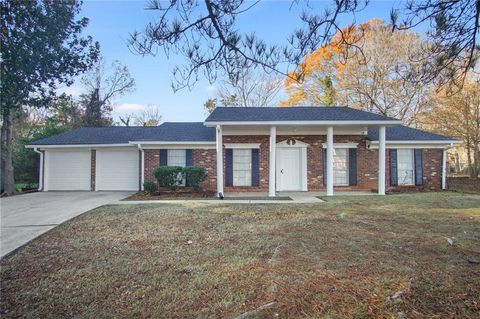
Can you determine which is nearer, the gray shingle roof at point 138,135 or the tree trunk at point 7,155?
the tree trunk at point 7,155

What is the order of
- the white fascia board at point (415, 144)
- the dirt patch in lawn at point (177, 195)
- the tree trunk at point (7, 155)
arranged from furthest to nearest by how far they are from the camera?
the white fascia board at point (415, 144), the tree trunk at point (7, 155), the dirt patch in lawn at point (177, 195)

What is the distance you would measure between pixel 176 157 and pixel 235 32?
10233 millimetres

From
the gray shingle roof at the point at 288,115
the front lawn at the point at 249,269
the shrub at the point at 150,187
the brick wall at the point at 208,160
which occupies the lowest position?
the front lawn at the point at 249,269

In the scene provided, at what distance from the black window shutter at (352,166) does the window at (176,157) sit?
7.69 m

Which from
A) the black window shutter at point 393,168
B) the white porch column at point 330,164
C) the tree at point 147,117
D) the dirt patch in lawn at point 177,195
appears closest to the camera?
the dirt patch in lawn at point 177,195

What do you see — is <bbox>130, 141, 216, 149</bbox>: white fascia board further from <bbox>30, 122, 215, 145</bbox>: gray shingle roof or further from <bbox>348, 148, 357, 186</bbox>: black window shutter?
<bbox>348, 148, 357, 186</bbox>: black window shutter

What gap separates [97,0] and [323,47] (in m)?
3.72

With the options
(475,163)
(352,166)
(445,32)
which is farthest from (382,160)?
(475,163)

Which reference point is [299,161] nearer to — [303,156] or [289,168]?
[303,156]

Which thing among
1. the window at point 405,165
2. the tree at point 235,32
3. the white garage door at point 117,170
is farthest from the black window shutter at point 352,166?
the white garage door at point 117,170

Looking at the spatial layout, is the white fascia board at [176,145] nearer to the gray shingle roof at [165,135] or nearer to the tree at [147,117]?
the gray shingle roof at [165,135]

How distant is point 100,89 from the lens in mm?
27188

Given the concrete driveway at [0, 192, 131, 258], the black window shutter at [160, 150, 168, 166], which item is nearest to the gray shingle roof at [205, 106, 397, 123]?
the black window shutter at [160, 150, 168, 166]

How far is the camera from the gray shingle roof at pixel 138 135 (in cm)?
1359
